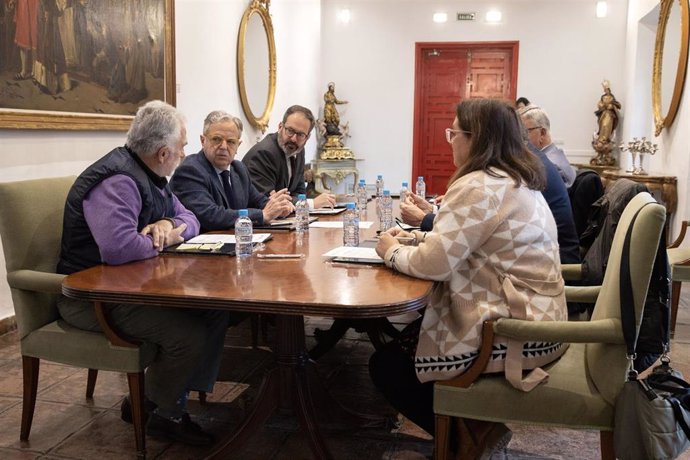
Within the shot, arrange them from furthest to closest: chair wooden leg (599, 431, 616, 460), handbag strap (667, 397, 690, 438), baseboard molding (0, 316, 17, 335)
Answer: baseboard molding (0, 316, 17, 335) → chair wooden leg (599, 431, 616, 460) → handbag strap (667, 397, 690, 438)

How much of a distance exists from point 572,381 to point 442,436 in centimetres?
37

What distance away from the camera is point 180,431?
224 cm

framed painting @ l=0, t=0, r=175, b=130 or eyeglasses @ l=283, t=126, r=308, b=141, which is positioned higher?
framed painting @ l=0, t=0, r=175, b=130

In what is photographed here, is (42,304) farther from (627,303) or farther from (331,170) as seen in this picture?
(331,170)

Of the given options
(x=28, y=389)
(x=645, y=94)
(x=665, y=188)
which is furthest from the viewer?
(x=645, y=94)

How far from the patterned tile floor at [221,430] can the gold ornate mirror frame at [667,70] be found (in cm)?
427

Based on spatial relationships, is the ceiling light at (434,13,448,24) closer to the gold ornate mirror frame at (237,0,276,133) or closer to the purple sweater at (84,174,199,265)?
the gold ornate mirror frame at (237,0,276,133)

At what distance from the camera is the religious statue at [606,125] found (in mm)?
7674

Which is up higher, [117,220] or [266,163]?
[266,163]

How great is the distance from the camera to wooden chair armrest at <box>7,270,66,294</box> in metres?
2.05

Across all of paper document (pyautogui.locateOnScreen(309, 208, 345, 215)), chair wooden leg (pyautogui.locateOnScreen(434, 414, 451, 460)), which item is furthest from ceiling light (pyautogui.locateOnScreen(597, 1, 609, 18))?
chair wooden leg (pyautogui.locateOnScreen(434, 414, 451, 460))

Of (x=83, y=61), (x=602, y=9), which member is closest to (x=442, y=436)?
(x=83, y=61)

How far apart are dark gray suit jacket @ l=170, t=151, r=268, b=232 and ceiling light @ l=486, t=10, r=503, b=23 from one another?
234 inches

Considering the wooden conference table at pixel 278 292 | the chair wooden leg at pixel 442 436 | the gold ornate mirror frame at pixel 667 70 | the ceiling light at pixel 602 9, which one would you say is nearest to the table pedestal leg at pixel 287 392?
the wooden conference table at pixel 278 292
